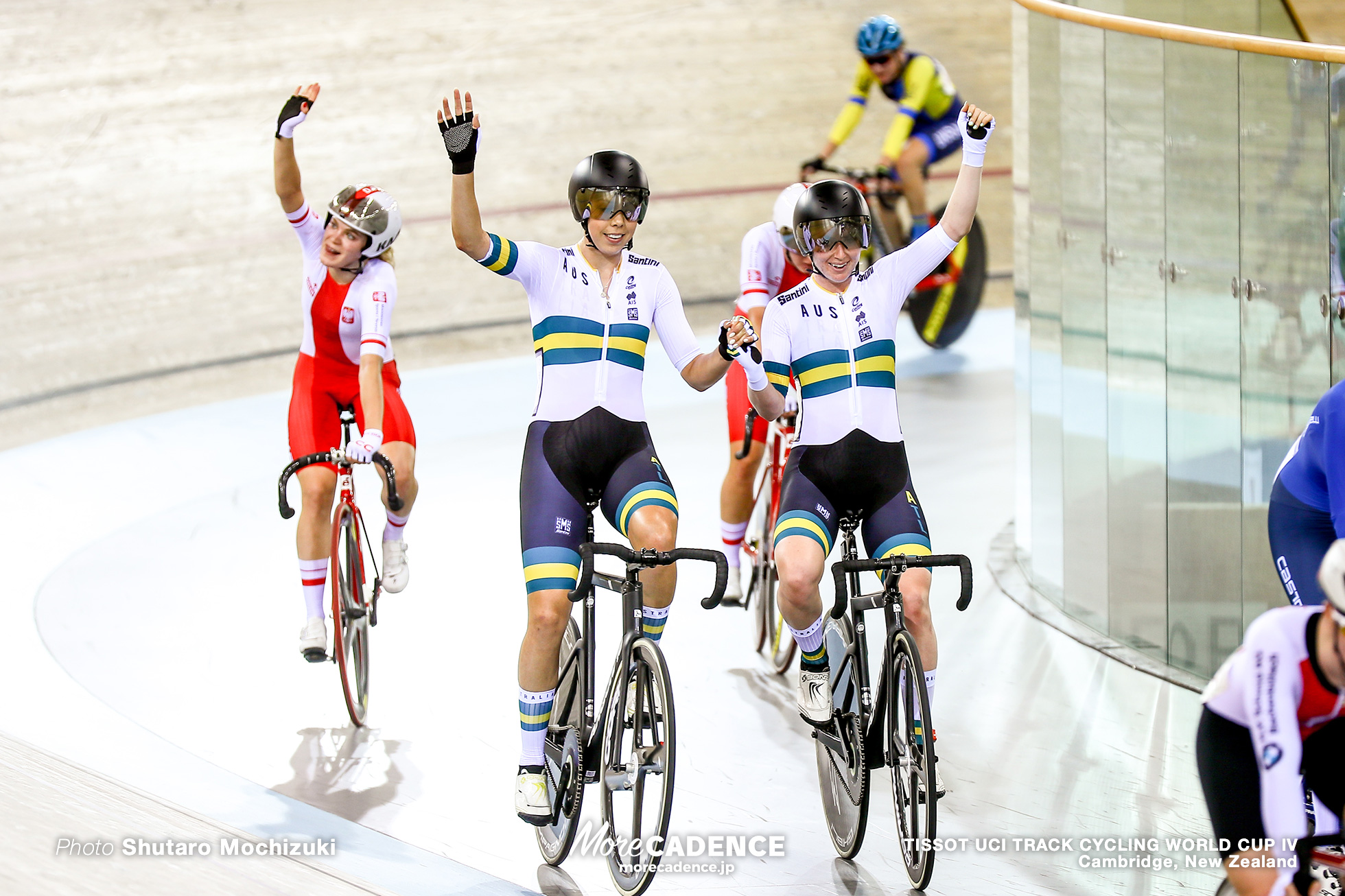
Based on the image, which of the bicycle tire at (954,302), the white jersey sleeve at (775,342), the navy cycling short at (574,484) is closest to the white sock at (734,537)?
the white jersey sleeve at (775,342)

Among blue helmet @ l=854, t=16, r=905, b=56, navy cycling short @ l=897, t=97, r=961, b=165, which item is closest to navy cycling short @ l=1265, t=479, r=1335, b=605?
blue helmet @ l=854, t=16, r=905, b=56

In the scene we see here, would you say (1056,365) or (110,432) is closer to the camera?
(1056,365)

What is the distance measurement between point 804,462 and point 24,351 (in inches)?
266

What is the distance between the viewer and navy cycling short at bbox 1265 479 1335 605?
3045 millimetres

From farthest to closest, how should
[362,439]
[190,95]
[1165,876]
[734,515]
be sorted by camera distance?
[190,95], [734,515], [362,439], [1165,876]

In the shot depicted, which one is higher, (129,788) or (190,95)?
(190,95)

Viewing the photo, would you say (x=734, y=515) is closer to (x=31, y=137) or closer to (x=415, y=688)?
(x=415, y=688)

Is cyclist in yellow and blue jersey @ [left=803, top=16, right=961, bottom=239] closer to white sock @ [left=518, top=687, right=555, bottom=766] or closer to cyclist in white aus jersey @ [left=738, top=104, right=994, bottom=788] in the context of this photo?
cyclist in white aus jersey @ [left=738, top=104, right=994, bottom=788]

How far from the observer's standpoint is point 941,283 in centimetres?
970

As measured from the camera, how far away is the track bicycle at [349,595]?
449 cm

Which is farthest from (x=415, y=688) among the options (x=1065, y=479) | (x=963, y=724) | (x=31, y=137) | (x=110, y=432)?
(x=31, y=137)

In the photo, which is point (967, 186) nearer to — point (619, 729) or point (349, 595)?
point (619, 729)

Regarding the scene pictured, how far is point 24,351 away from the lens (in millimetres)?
8969

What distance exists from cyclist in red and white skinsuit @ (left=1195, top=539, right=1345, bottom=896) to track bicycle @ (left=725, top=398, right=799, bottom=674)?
8.40ft
